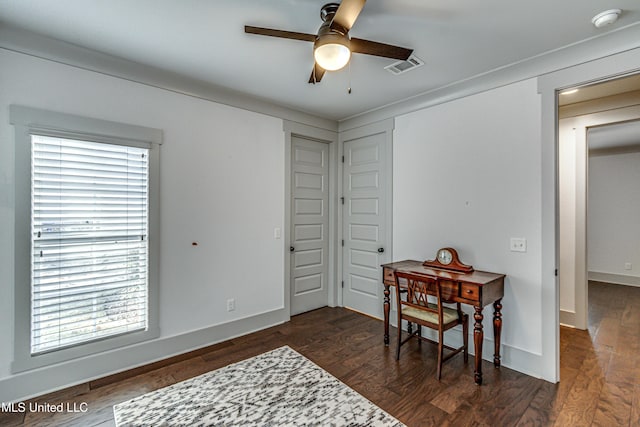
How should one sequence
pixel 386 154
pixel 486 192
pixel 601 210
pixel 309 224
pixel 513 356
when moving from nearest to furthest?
1. pixel 513 356
2. pixel 486 192
3. pixel 386 154
4. pixel 309 224
5. pixel 601 210

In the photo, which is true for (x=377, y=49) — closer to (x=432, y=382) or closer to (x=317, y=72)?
(x=317, y=72)

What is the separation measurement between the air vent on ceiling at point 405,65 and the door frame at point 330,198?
1.48 meters

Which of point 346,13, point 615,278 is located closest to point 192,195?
point 346,13

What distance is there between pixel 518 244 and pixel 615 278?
5.17 m

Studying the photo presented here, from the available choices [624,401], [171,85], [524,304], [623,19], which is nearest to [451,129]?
[623,19]

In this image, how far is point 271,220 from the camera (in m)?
3.59

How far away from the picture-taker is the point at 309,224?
4.07 meters

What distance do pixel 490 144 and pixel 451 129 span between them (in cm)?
43

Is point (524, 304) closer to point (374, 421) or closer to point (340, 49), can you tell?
point (374, 421)

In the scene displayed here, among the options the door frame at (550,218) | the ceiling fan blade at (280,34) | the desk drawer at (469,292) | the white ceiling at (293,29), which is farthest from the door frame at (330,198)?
the door frame at (550,218)

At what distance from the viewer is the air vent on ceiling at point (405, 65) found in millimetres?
2488

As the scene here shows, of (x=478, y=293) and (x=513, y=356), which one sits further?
(x=513, y=356)

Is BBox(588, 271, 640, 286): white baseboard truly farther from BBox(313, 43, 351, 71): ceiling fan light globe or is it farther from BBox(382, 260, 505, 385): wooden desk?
BBox(313, 43, 351, 71): ceiling fan light globe

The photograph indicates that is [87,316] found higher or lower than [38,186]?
lower
